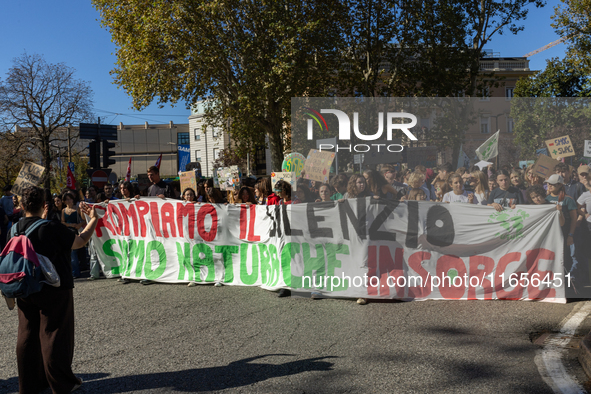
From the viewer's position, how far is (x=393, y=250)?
6.94 meters

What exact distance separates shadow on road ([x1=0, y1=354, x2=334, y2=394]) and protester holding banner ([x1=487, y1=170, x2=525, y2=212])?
151 inches

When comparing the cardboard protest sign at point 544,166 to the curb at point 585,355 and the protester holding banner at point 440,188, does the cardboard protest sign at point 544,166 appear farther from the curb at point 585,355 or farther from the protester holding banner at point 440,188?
the curb at point 585,355

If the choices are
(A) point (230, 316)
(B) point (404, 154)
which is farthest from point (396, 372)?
(B) point (404, 154)

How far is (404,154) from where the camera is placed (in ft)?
35.2

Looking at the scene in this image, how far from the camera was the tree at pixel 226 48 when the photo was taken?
18.6 metres

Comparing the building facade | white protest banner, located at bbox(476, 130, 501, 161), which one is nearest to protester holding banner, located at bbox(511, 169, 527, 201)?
white protest banner, located at bbox(476, 130, 501, 161)

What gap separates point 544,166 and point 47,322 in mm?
7612

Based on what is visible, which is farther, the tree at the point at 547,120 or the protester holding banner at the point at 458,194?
the tree at the point at 547,120

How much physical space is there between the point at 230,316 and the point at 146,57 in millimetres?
15653

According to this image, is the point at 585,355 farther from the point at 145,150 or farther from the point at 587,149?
the point at 145,150

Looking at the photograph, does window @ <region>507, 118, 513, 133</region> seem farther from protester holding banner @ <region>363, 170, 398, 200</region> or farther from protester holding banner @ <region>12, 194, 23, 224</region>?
protester holding banner @ <region>12, 194, 23, 224</region>

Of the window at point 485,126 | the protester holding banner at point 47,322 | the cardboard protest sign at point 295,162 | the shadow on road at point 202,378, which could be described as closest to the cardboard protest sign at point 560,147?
the window at point 485,126

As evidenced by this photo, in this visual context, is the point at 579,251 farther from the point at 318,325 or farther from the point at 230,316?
the point at 230,316

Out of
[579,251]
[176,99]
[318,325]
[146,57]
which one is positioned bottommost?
[318,325]
